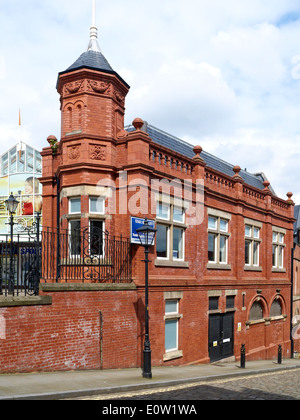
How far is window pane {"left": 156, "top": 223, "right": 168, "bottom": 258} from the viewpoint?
1576cm

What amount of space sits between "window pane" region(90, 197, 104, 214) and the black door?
7.30 metres

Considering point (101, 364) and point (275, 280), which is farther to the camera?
point (275, 280)

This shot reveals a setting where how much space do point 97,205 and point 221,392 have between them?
24.3 ft

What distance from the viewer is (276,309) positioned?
85.9ft

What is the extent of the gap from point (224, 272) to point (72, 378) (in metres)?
11.0

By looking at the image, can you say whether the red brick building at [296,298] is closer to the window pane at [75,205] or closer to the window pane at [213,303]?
the window pane at [213,303]

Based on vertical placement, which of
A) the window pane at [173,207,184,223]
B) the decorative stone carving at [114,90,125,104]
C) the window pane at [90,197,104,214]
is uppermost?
the decorative stone carving at [114,90,125,104]

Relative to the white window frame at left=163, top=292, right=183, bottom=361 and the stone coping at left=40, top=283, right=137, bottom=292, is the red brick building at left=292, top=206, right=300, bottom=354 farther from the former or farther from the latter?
the stone coping at left=40, top=283, right=137, bottom=292

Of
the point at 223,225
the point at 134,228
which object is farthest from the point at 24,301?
the point at 223,225

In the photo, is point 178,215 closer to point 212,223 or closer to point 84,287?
point 212,223

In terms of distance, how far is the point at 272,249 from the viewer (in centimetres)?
2567

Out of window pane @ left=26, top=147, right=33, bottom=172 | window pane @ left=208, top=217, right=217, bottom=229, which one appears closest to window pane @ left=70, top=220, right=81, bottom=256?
window pane @ left=208, top=217, right=217, bottom=229

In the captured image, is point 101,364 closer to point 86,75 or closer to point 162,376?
point 162,376
